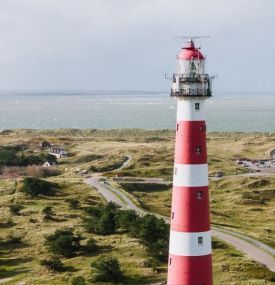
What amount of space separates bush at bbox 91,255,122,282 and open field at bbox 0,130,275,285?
2.78ft

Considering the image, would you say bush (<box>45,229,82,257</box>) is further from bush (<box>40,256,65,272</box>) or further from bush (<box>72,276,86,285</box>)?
bush (<box>72,276,86,285</box>)

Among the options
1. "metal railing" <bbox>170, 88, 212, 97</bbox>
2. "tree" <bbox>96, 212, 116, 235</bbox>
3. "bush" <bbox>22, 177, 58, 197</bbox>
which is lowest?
"tree" <bbox>96, 212, 116, 235</bbox>

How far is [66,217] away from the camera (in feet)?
208

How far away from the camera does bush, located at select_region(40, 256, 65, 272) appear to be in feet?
150

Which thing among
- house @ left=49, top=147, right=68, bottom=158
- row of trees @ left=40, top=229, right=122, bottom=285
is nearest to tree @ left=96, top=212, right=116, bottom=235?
row of trees @ left=40, top=229, right=122, bottom=285

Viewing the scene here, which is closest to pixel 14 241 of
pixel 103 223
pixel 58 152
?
pixel 103 223

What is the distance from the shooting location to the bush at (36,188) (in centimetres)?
7612

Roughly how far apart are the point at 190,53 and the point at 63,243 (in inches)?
1109

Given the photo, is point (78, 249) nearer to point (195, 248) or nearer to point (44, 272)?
point (44, 272)

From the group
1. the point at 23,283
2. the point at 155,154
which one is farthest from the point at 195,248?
the point at 155,154

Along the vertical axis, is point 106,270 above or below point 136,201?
below

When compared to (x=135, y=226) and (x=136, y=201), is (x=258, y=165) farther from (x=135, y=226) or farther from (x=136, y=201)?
(x=135, y=226)

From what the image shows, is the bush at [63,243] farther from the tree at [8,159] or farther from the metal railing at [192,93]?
the tree at [8,159]

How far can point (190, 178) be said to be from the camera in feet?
83.0
